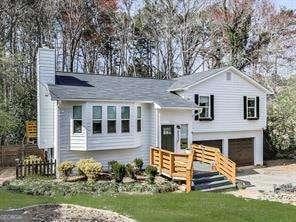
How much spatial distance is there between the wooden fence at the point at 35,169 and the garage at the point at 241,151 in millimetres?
13223

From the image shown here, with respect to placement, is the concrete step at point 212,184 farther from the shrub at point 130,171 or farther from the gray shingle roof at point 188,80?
the gray shingle roof at point 188,80

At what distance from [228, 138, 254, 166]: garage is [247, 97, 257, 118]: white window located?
1.82 metres

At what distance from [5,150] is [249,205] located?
16.4m

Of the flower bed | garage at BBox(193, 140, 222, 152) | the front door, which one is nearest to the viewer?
the flower bed

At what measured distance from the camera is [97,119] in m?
22.9

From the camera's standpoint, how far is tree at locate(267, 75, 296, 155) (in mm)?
34156

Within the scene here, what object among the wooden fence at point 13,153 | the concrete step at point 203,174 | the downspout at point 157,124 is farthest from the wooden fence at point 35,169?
the concrete step at point 203,174

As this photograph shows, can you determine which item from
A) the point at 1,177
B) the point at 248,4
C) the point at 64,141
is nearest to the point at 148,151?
the point at 64,141

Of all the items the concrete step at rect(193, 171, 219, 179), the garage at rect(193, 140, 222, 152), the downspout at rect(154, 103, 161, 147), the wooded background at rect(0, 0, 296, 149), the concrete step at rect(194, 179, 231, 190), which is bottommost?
the concrete step at rect(194, 179, 231, 190)

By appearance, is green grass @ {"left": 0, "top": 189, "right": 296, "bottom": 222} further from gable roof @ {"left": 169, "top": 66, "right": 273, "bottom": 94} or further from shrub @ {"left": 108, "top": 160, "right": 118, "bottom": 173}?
gable roof @ {"left": 169, "top": 66, "right": 273, "bottom": 94}

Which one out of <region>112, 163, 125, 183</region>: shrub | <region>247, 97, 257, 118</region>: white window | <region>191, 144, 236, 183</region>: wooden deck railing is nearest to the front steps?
<region>191, 144, 236, 183</region>: wooden deck railing

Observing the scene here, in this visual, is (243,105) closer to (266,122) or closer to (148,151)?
(266,122)

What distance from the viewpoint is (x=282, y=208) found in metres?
16.4

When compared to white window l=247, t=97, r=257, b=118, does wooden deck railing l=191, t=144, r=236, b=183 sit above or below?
below
